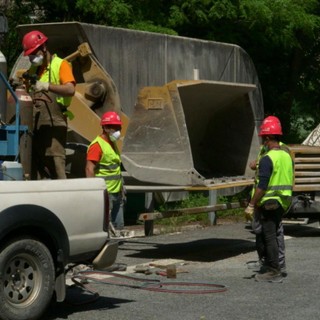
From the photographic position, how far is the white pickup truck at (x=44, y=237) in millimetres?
7793

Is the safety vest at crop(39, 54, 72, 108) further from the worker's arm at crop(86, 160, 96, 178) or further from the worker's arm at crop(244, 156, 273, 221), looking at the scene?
the worker's arm at crop(244, 156, 273, 221)

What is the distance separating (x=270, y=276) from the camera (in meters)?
10.5

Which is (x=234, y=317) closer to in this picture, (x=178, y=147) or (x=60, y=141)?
(x=60, y=141)

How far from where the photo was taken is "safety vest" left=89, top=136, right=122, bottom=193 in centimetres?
1104

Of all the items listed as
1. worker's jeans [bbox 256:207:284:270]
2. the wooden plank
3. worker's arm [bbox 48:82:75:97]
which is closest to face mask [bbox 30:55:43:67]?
worker's arm [bbox 48:82:75:97]

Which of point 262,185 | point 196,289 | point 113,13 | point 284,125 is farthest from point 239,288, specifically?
point 284,125

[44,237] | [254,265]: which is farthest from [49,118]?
[254,265]

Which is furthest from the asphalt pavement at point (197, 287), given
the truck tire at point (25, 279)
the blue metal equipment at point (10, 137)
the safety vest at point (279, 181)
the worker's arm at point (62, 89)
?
the worker's arm at point (62, 89)

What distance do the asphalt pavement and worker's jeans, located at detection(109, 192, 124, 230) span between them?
1.68ft

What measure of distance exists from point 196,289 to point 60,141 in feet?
6.83

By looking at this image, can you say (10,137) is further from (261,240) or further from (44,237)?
(261,240)

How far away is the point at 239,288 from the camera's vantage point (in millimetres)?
10047

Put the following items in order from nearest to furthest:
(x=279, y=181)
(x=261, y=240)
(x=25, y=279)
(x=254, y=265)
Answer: (x=25, y=279) → (x=279, y=181) → (x=261, y=240) → (x=254, y=265)

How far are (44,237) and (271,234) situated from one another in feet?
10.8
